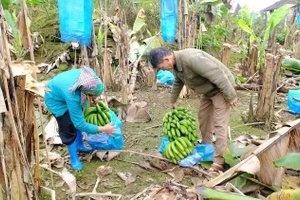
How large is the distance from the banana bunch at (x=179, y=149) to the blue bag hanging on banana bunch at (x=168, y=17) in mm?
3282

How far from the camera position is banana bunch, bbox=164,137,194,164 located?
303 centimetres

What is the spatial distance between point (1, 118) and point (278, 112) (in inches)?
174

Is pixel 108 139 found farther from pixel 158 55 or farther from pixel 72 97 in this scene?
pixel 158 55

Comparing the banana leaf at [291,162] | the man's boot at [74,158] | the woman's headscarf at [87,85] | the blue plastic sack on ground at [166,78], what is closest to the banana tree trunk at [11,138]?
the woman's headscarf at [87,85]

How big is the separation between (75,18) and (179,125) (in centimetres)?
156

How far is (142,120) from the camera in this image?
450 centimetres

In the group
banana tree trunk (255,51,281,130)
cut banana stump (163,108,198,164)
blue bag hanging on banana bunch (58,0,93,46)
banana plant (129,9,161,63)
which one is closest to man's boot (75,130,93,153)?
cut banana stump (163,108,198,164)

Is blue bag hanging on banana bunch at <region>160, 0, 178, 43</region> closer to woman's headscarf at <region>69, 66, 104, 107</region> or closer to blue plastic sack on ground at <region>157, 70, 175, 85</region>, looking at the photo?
blue plastic sack on ground at <region>157, 70, 175, 85</region>

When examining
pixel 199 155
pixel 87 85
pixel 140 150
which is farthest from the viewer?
pixel 140 150

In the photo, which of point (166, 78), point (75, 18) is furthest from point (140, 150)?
point (166, 78)

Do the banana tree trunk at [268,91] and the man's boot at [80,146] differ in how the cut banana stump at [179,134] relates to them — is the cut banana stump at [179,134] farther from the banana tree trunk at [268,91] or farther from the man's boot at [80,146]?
the banana tree trunk at [268,91]

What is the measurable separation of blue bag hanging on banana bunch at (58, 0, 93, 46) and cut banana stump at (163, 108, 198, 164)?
1.30 meters

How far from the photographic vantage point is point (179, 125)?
9.98 feet

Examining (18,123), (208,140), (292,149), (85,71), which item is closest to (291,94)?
(208,140)
